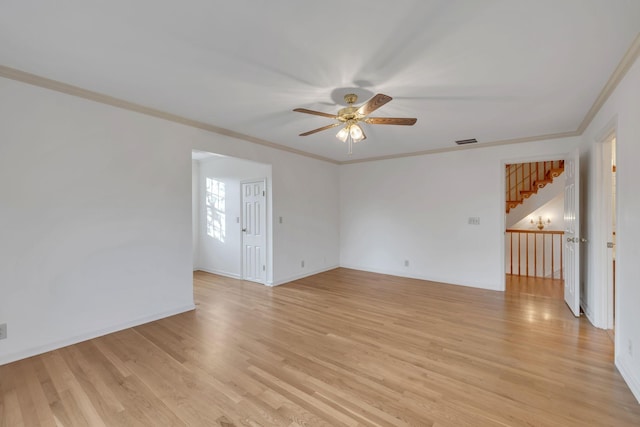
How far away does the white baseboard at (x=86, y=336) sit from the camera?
8.22 ft

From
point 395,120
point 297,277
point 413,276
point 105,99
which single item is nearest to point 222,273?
point 297,277

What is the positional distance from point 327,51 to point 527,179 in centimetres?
708

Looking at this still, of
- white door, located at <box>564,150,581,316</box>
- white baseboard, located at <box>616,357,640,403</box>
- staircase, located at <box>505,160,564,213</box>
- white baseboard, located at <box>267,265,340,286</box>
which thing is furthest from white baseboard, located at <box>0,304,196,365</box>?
staircase, located at <box>505,160,564,213</box>

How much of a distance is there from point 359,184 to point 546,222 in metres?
5.78

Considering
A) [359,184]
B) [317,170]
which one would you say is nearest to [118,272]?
[317,170]

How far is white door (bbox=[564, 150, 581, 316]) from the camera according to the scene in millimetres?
3504

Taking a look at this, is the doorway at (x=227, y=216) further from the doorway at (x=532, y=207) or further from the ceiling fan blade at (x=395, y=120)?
the doorway at (x=532, y=207)

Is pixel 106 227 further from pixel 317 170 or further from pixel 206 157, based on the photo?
pixel 317 170

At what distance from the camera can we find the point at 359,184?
6.34 meters

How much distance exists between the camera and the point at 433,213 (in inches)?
212

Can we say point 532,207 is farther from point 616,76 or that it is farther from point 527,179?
point 616,76

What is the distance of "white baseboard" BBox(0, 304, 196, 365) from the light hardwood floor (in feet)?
0.23

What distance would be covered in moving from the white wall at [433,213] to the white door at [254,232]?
84.5 inches

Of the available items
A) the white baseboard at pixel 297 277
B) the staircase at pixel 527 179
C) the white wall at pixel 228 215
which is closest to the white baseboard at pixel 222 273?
the white wall at pixel 228 215
